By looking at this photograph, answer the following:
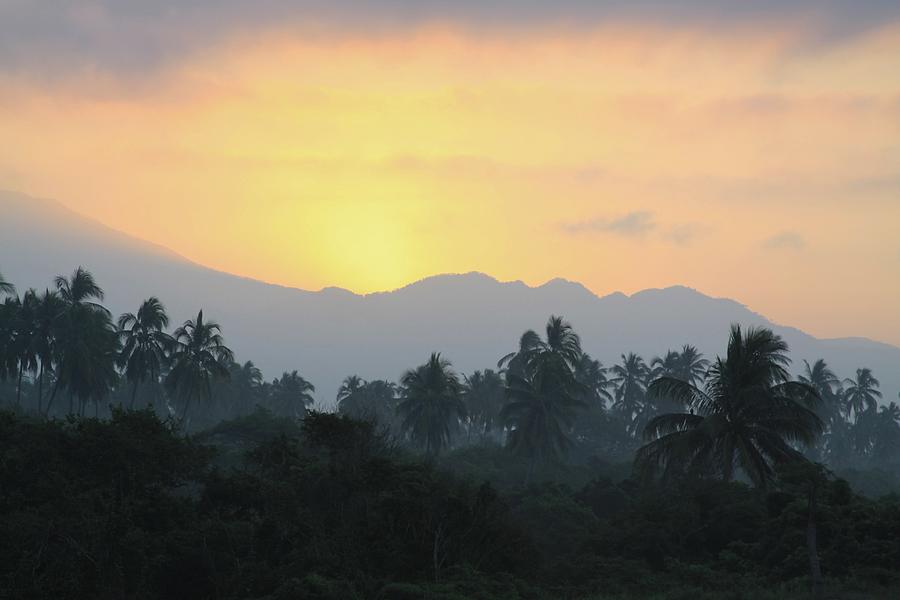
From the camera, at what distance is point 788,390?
1384 inches

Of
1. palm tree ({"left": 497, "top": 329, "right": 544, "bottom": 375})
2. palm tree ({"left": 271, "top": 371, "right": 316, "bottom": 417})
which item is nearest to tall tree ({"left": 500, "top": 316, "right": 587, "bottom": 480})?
palm tree ({"left": 497, "top": 329, "right": 544, "bottom": 375})

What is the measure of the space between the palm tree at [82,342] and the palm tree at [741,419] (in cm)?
4180

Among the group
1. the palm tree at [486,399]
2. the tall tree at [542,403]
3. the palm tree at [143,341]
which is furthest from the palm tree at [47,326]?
the palm tree at [486,399]

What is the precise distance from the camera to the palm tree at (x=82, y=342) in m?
60.6

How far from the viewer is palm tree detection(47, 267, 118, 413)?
199ft

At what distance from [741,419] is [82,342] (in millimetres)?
45841

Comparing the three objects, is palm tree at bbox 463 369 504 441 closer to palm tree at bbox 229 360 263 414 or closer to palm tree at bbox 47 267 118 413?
palm tree at bbox 229 360 263 414

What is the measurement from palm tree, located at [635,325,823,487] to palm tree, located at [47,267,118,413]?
1646 inches

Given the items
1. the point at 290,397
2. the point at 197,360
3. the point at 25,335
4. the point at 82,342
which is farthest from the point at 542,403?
the point at 290,397

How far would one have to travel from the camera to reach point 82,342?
200 feet

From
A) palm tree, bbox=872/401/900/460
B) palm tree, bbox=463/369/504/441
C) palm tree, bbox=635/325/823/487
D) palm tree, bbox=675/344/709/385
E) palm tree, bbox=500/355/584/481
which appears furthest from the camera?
palm tree, bbox=872/401/900/460

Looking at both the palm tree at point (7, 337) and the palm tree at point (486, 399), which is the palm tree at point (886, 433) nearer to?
the palm tree at point (486, 399)

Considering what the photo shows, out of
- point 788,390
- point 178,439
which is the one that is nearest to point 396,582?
point 178,439

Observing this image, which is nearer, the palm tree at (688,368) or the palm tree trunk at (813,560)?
the palm tree trunk at (813,560)
